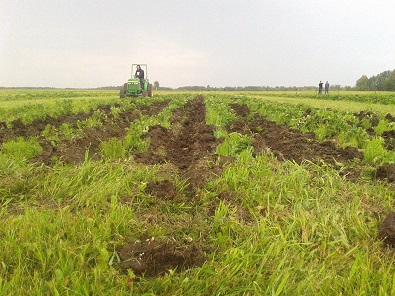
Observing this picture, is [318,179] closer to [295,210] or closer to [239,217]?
[295,210]

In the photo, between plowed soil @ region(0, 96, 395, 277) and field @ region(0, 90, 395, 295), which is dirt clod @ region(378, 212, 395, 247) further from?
plowed soil @ region(0, 96, 395, 277)

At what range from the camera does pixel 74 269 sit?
→ 211 centimetres

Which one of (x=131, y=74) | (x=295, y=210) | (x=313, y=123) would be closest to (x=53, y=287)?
(x=295, y=210)

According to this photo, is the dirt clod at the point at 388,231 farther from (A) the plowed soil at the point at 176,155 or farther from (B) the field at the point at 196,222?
(A) the plowed soil at the point at 176,155

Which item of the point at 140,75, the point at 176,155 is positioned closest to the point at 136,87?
the point at 140,75

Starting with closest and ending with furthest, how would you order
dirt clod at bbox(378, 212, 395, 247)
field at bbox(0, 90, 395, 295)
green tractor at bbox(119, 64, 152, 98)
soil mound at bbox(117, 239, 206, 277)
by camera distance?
field at bbox(0, 90, 395, 295), soil mound at bbox(117, 239, 206, 277), dirt clod at bbox(378, 212, 395, 247), green tractor at bbox(119, 64, 152, 98)

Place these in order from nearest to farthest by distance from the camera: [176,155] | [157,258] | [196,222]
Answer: [157,258]
[196,222]
[176,155]

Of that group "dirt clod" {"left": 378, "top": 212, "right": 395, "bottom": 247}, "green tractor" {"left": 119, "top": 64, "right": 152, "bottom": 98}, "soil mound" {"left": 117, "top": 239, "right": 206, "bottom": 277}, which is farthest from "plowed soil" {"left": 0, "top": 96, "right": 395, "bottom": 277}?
"green tractor" {"left": 119, "top": 64, "right": 152, "bottom": 98}

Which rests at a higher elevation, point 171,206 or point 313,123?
point 313,123

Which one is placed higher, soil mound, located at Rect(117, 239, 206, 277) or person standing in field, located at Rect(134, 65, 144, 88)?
person standing in field, located at Rect(134, 65, 144, 88)

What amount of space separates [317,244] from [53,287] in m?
2.08

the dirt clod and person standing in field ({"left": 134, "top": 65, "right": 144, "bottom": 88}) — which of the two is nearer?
the dirt clod

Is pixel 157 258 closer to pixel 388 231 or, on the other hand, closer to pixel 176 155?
pixel 388 231

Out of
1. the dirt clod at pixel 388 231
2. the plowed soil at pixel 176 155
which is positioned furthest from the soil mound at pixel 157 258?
the dirt clod at pixel 388 231
